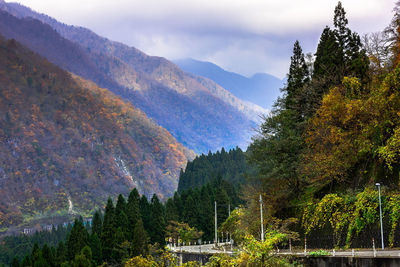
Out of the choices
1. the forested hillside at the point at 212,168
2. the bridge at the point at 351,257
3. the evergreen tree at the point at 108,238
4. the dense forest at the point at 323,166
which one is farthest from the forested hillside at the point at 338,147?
the forested hillside at the point at 212,168

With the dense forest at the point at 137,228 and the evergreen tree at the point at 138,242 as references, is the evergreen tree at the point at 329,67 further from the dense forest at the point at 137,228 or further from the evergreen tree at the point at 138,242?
the evergreen tree at the point at 138,242

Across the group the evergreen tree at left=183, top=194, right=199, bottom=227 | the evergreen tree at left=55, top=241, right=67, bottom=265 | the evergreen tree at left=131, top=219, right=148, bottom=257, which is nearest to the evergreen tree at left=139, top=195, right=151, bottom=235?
the evergreen tree at left=183, top=194, right=199, bottom=227

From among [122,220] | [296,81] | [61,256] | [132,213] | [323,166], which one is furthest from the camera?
[132,213]

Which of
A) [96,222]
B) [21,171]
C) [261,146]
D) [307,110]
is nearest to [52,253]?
[96,222]

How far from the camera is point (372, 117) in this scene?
118 feet

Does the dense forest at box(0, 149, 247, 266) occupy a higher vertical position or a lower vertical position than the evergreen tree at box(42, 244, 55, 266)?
higher

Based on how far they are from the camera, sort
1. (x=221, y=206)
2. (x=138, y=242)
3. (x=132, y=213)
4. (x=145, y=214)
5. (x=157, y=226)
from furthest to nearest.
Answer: (x=221, y=206) → (x=145, y=214) → (x=157, y=226) → (x=132, y=213) → (x=138, y=242)

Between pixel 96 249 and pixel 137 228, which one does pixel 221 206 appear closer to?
pixel 137 228

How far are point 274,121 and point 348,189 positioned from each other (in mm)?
14781

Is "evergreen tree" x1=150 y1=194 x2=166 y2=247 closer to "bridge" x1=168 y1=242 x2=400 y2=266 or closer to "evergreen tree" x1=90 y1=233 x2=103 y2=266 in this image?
"evergreen tree" x1=90 y1=233 x2=103 y2=266

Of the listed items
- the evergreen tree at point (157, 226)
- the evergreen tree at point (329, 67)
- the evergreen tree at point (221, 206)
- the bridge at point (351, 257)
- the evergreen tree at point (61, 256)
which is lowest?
the evergreen tree at point (61, 256)

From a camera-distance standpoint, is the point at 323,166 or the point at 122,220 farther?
the point at 122,220

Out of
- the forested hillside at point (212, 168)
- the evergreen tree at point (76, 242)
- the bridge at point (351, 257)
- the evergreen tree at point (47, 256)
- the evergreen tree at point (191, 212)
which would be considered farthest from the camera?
the forested hillside at point (212, 168)

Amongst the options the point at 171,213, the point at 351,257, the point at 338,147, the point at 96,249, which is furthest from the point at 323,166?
the point at 171,213
